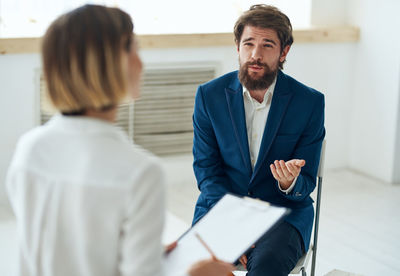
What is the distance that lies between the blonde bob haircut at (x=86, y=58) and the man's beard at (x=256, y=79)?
42.5 inches

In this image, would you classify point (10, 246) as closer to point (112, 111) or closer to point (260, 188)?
point (260, 188)

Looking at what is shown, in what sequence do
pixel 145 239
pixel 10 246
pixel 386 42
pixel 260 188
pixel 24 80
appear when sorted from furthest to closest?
1. pixel 386 42
2. pixel 24 80
3. pixel 10 246
4. pixel 260 188
5. pixel 145 239

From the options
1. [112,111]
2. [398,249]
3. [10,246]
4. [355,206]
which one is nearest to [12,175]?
[112,111]

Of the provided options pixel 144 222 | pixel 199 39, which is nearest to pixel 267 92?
pixel 144 222

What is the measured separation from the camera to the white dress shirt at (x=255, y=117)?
2145 mm

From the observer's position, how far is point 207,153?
2152 mm

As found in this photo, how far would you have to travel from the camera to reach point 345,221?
349 centimetres

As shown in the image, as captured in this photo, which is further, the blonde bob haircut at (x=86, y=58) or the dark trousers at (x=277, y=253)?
the dark trousers at (x=277, y=253)

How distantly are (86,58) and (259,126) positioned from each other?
1187 millimetres

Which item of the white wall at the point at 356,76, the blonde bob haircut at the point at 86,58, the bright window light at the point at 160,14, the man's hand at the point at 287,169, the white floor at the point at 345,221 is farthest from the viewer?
the white wall at the point at 356,76

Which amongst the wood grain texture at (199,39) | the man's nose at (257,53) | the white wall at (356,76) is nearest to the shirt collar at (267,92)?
the man's nose at (257,53)

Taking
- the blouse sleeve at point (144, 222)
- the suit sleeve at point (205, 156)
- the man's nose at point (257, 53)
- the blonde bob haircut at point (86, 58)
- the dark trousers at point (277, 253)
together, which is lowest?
the dark trousers at point (277, 253)

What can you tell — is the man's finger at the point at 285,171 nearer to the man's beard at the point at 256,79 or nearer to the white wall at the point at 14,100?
the man's beard at the point at 256,79

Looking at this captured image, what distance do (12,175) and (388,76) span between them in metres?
3.44
